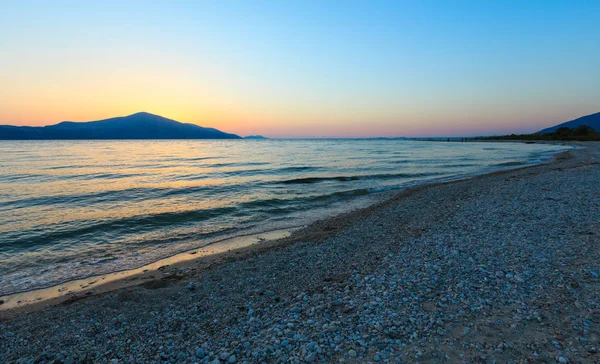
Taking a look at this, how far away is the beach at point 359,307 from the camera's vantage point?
14.5ft

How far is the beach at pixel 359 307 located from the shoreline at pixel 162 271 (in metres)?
0.15

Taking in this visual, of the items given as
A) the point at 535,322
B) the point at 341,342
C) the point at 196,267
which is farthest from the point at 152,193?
the point at 535,322

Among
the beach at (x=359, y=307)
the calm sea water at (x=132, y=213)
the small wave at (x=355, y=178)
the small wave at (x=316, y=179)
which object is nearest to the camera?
the beach at (x=359, y=307)

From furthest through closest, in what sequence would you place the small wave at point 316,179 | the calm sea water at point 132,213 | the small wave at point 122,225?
the small wave at point 316,179
the small wave at point 122,225
the calm sea water at point 132,213

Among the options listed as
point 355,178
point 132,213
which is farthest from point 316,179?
point 132,213

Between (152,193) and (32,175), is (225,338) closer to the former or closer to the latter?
(152,193)

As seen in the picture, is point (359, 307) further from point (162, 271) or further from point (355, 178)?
point (355, 178)

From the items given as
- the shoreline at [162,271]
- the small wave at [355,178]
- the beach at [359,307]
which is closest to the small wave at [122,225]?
the shoreline at [162,271]

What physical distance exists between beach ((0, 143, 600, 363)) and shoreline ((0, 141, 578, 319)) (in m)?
0.15

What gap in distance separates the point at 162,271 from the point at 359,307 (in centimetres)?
700

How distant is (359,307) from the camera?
18.2 ft

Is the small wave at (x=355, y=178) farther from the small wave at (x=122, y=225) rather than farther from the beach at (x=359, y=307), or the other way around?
the beach at (x=359, y=307)

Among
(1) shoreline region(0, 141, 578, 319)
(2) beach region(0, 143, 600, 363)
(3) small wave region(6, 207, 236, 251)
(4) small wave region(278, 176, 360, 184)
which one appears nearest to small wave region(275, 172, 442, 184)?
(4) small wave region(278, 176, 360, 184)

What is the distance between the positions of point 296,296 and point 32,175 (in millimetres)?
37928
